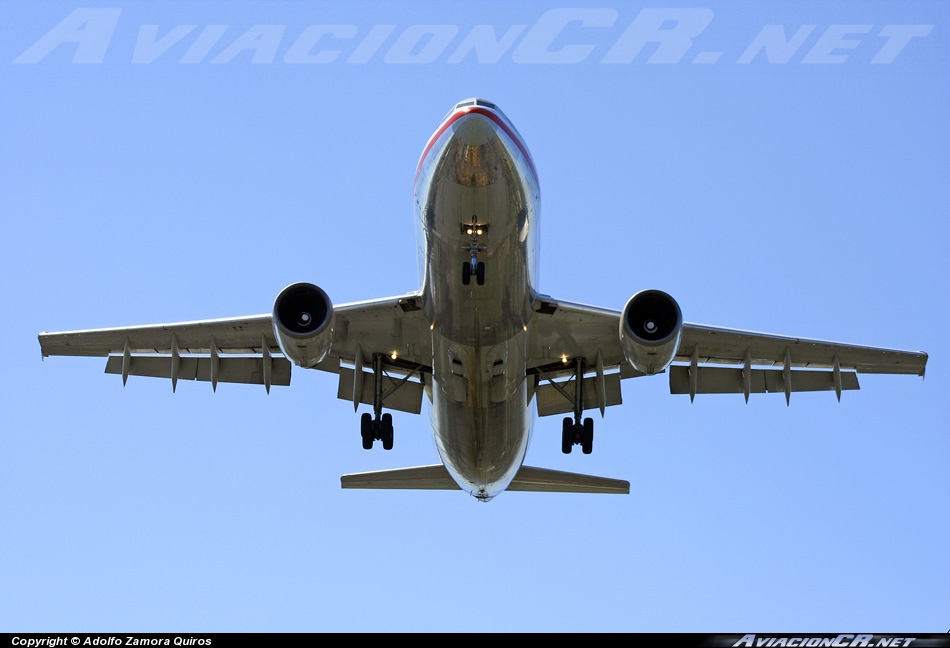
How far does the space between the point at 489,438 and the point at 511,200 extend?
5.37 meters

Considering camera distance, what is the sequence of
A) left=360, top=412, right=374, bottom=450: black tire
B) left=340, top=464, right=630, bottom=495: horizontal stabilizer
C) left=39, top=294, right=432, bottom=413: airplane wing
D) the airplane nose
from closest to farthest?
1. the airplane nose
2. left=39, top=294, right=432, bottom=413: airplane wing
3. left=360, top=412, right=374, bottom=450: black tire
4. left=340, top=464, right=630, bottom=495: horizontal stabilizer

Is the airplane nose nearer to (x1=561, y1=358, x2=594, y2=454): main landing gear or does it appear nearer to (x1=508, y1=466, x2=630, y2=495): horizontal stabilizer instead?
(x1=561, y1=358, x2=594, y2=454): main landing gear

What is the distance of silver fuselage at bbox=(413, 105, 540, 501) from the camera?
19859 millimetres

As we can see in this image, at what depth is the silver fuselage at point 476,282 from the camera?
1986 cm

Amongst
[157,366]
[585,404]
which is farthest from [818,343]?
[157,366]

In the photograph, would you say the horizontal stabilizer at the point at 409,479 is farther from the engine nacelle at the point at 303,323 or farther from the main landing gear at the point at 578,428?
the engine nacelle at the point at 303,323

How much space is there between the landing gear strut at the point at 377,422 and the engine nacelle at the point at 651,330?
5191mm

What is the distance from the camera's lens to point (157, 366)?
26453 mm

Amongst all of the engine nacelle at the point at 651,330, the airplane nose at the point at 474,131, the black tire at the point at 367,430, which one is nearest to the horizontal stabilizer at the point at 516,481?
the black tire at the point at 367,430

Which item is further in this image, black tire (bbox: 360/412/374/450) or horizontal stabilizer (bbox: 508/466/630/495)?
horizontal stabilizer (bbox: 508/466/630/495)

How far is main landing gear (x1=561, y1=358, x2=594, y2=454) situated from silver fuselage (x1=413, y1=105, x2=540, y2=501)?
831mm

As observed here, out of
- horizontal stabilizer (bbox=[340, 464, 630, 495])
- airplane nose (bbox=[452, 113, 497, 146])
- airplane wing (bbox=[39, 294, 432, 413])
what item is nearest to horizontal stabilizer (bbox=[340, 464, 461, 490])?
horizontal stabilizer (bbox=[340, 464, 630, 495])
